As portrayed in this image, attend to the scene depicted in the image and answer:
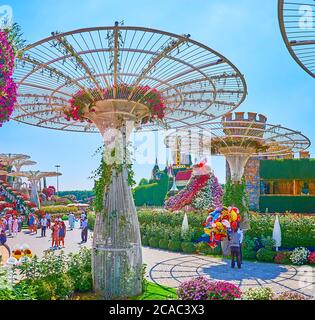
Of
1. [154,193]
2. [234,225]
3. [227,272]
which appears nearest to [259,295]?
[227,272]

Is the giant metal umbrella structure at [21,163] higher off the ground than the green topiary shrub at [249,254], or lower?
higher

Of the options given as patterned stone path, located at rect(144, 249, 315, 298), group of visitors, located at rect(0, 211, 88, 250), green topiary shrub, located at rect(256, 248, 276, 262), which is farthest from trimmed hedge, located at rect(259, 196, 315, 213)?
patterned stone path, located at rect(144, 249, 315, 298)

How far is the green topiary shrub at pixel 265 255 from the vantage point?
12.9 meters

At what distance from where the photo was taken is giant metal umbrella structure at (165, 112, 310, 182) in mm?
13407

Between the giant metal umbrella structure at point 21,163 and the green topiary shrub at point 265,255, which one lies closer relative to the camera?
the green topiary shrub at point 265,255

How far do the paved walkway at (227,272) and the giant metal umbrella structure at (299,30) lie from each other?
5.18 metres

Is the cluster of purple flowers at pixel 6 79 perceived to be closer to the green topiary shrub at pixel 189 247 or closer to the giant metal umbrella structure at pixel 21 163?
the green topiary shrub at pixel 189 247

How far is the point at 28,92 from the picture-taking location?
8.59m

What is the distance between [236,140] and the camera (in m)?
14.8

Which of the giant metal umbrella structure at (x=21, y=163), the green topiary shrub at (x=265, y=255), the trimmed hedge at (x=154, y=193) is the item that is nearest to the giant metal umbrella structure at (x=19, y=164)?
the giant metal umbrella structure at (x=21, y=163)

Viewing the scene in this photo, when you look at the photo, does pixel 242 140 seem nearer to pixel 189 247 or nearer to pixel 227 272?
pixel 189 247

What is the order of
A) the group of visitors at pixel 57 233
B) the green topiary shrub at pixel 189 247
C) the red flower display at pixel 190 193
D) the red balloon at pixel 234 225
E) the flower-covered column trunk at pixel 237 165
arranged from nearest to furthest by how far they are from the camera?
1. the red balloon at pixel 234 225
2. the green topiary shrub at pixel 189 247
3. the flower-covered column trunk at pixel 237 165
4. the group of visitors at pixel 57 233
5. the red flower display at pixel 190 193
